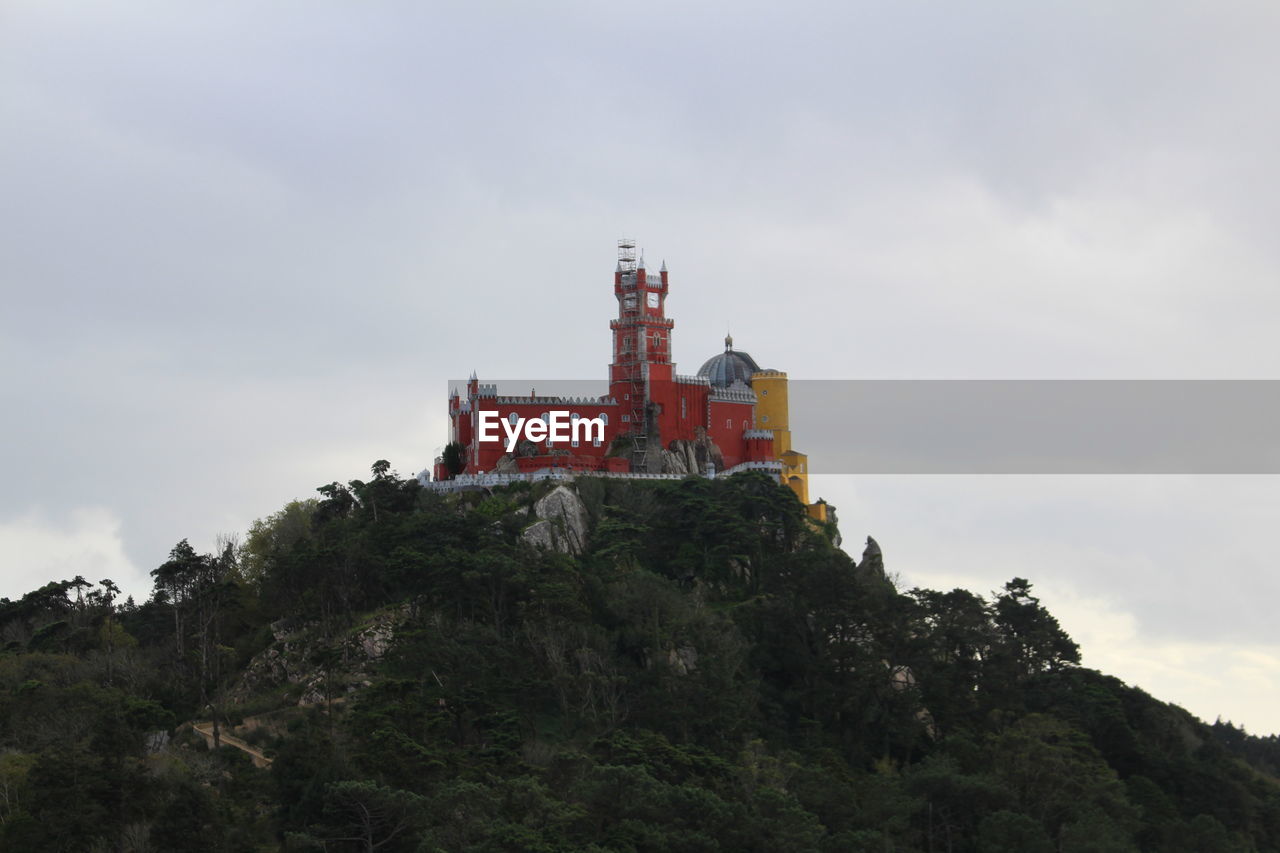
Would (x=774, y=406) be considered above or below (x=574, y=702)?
above

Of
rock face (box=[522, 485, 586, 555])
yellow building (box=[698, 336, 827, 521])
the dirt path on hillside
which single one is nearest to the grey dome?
yellow building (box=[698, 336, 827, 521])

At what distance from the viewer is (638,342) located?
115 meters

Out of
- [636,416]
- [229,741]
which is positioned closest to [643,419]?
[636,416]

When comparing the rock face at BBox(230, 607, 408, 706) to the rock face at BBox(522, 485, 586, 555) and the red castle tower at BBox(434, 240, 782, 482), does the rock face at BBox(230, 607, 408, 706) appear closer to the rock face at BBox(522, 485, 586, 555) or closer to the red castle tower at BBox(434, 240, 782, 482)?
the rock face at BBox(522, 485, 586, 555)

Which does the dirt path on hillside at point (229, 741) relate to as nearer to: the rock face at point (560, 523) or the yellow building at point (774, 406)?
the rock face at point (560, 523)

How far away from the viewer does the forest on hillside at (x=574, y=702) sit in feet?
233

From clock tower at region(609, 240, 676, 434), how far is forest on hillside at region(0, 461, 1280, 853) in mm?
7310

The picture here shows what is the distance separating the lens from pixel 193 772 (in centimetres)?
7719

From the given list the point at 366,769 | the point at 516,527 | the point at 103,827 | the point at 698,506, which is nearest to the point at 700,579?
the point at 698,506

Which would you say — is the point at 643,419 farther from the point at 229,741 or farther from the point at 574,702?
the point at 229,741

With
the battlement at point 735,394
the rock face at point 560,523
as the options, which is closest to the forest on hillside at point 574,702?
the rock face at point 560,523

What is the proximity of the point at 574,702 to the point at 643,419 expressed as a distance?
29090mm

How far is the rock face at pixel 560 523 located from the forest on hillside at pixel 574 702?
0.18 metres

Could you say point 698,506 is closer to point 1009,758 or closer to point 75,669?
point 1009,758
